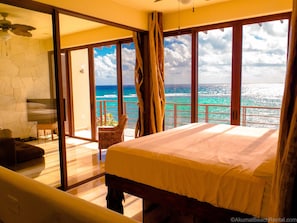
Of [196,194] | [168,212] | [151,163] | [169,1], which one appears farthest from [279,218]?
[169,1]

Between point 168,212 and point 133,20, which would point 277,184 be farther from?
point 133,20

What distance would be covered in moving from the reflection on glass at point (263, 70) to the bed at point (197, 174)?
1.46 m

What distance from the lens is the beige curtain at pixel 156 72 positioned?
4.13 meters

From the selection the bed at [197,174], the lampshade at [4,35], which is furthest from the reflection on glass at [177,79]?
the lampshade at [4,35]

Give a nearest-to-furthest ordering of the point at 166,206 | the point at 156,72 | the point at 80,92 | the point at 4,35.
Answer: the point at 166,206 < the point at 4,35 < the point at 156,72 < the point at 80,92

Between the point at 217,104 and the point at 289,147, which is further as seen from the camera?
the point at 217,104

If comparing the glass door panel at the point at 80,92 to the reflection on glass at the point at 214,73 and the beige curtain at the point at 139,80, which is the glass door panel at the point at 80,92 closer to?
the beige curtain at the point at 139,80

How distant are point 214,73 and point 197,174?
Answer: 127 inches

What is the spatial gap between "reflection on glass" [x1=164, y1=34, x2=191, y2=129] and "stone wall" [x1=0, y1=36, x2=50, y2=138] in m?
2.31

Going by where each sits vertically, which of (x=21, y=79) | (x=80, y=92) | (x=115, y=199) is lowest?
(x=115, y=199)

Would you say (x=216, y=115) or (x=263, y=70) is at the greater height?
(x=263, y=70)

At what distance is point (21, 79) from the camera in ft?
8.94

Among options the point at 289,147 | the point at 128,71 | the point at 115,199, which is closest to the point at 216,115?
the point at 128,71

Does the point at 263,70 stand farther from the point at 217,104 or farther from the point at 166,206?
the point at 166,206
